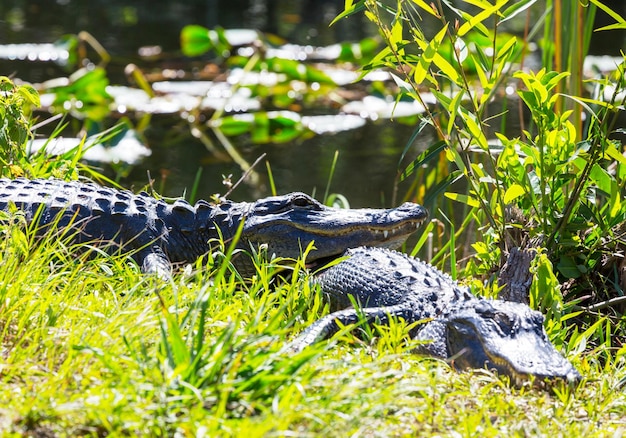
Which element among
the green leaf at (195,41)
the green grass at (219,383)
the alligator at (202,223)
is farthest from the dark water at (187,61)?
the green grass at (219,383)

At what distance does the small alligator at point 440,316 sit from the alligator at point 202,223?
40 cm

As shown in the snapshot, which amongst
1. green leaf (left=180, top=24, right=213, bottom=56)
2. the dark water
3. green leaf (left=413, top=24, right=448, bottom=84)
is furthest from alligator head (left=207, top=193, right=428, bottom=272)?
green leaf (left=180, top=24, right=213, bottom=56)

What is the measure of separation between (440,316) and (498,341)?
335mm

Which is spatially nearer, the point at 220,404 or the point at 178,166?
the point at 220,404

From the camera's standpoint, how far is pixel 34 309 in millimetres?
3004

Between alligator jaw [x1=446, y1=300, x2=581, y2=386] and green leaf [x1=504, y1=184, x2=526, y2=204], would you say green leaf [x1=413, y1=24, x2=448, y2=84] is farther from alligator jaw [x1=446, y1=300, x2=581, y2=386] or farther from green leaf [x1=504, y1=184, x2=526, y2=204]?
alligator jaw [x1=446, y1=300, x2=581, y2=386]

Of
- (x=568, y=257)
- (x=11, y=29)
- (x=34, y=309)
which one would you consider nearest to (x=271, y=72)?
(x=11, y=29)

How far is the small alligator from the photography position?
120 inches

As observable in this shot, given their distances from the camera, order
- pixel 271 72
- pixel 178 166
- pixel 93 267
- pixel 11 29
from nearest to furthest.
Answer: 1. pixel 93 267
2. pixel 178 166
3. pixel 271 72
4. pixel 11 29

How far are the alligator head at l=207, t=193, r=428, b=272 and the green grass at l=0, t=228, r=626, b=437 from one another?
113cm

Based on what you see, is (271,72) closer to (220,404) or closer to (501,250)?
(501,250)

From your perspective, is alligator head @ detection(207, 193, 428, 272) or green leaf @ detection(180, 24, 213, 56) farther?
green leaf @ detection(180, 24, 213, 56)

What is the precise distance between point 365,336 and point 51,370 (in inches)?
46.8

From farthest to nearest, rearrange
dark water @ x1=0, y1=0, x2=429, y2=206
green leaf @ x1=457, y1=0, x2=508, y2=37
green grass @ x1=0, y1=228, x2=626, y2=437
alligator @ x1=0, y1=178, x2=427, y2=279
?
dark water @ x1=0, y1=0, x2=429, y2=206 → alligator @ x1=0, y1=178, x2=427, y2=279 → green leaf @ x1=457, y1=0, x2=508, y2=37 → green grass @ x1=0, y1=228, x2=626, y2=437
